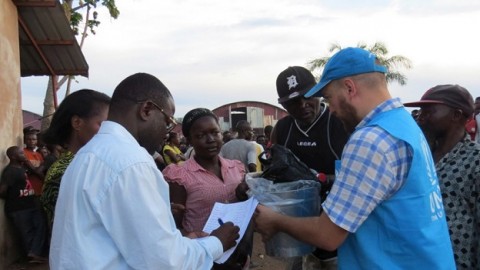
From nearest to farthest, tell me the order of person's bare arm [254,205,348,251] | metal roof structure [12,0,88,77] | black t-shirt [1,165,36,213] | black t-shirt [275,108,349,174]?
person's bare arm [254,205,348,251] → black t-shirt [275,108,349,174] → black t-shirt [1,165,36,213] → metal roof structure [12,0,88,77]

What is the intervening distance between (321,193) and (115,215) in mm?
1433

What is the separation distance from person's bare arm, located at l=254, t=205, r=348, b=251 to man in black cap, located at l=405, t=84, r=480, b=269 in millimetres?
1178

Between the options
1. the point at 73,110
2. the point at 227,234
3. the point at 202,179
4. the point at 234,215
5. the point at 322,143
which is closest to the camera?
the point at 227,234

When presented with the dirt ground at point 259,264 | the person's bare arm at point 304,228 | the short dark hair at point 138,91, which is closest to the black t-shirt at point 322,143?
the person's bare arm at point 304,228

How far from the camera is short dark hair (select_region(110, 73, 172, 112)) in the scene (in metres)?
1.86

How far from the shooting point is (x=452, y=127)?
287 cm

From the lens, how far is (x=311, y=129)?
3283mm

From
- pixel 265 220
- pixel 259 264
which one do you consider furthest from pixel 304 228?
pixel 259 264

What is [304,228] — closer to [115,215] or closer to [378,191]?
[378,191]

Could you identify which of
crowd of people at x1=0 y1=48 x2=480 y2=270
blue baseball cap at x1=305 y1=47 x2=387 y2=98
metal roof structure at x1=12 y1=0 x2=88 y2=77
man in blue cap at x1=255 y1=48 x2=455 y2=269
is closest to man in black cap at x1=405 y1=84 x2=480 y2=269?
crowd of people at x1=0 y1=48 x2=480 y2=270

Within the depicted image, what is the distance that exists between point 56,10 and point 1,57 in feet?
3.30

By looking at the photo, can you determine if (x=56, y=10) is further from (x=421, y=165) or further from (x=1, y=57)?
(x=421, y=165)

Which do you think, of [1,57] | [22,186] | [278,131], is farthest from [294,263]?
[1,57]

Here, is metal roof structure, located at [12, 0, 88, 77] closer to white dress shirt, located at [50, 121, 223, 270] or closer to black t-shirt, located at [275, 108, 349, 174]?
black t-shirt, located at [275, 108, 349, 174]
